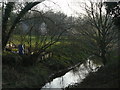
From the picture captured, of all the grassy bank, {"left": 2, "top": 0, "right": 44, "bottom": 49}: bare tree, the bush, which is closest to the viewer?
the grassy bank

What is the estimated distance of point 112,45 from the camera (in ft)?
54.2

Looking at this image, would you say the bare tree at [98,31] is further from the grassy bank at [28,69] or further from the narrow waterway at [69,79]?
the grassy bank at [28,69]

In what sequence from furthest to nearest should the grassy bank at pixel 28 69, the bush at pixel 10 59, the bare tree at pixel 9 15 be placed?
the bush at pixel 10 59
the bare tree at pixel 9 15
the grassy bank at pixel 28 69

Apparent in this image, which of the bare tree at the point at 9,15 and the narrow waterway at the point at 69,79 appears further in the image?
the narrow waterway at the point at 69,79

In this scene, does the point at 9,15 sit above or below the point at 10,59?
above

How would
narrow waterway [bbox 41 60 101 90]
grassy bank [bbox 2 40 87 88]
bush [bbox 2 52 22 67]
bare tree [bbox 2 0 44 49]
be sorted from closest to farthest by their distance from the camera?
grassy bank [bbox 2 40 87 88] → bare tree [bbox 2 0 44 49] → bush [bbox 2 52 22 67] → narrow waterway [bbox 41 60 101 90]

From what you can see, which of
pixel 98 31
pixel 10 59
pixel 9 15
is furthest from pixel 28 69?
pixel 98 31

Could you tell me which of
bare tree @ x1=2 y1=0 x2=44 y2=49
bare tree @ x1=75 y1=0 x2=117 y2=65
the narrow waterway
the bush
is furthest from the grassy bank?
bare tree @ x1=75 y1=0 x2=117 y2=65

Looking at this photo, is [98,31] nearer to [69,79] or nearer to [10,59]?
[69,79]

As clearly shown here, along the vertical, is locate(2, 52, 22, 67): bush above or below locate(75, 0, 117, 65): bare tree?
below

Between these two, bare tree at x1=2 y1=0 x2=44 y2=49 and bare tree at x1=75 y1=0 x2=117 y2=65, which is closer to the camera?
A: bare tree at x1=2 y1=0 x2=44 y2=49

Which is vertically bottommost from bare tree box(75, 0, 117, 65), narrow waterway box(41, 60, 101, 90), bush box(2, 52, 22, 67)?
narrow waterway box(41, 60, 101, 90)

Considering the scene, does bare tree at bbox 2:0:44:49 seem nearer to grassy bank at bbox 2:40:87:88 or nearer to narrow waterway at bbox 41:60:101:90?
grassy bank at bbox 2:40:87:88

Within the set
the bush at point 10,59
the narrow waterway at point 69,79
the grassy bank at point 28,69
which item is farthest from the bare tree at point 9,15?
the narrow waterway at point 69,79
